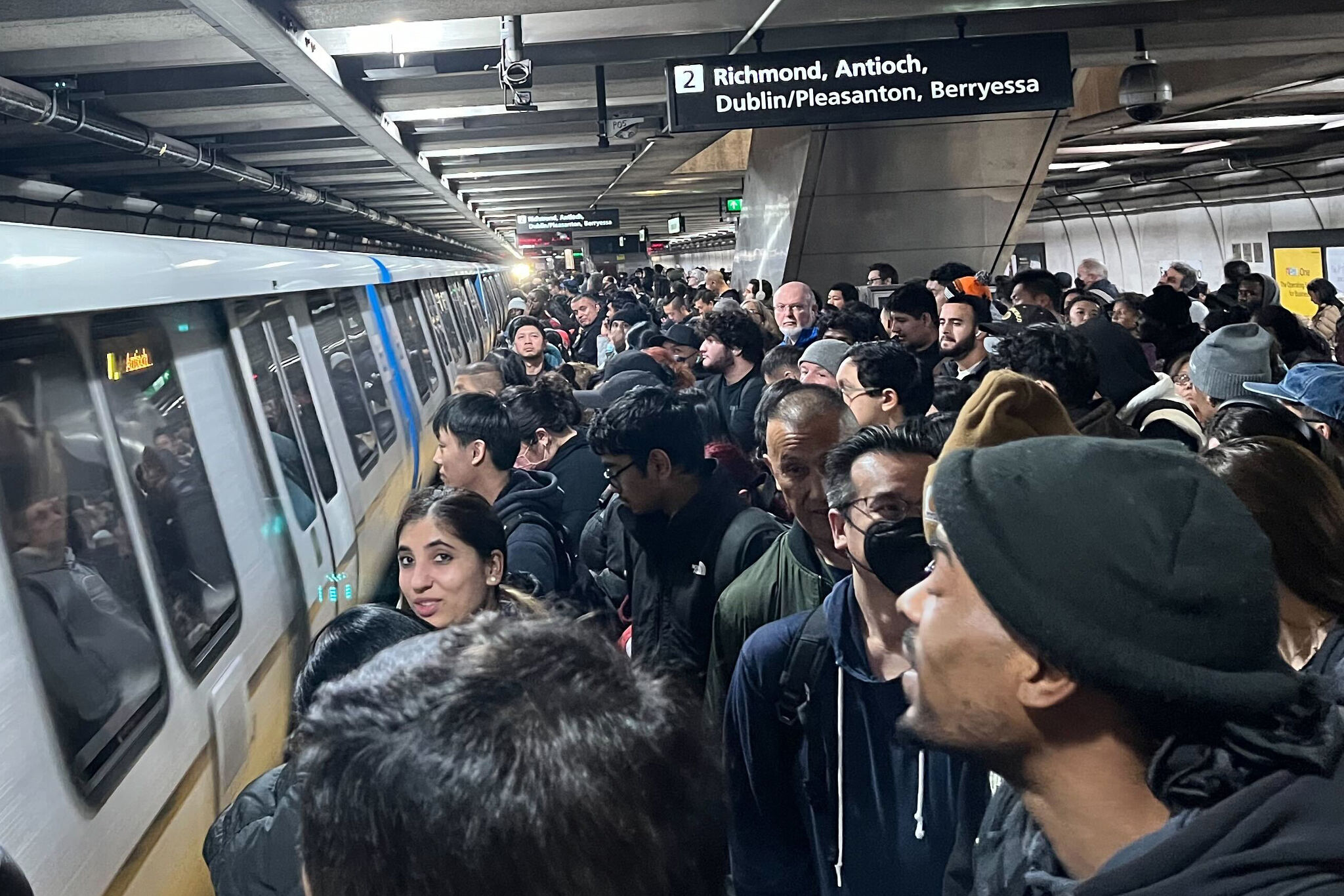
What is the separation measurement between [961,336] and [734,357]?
1.25 m

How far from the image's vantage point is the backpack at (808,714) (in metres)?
2.11

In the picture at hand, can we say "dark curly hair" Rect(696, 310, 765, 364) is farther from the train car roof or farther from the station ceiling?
the train car roof

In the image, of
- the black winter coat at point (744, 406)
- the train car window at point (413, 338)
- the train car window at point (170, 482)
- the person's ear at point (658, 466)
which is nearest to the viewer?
the train car window at point (170, 482)

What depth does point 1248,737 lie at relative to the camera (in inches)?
45.4

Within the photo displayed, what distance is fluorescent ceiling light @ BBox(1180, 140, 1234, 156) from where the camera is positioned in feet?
54.2

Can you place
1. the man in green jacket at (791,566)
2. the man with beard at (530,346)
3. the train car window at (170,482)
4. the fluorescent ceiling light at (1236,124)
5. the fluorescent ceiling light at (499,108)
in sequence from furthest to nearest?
the fluorescent ceiling light at (1236,124), the fluorescent ceiling light at (499,108), the man with beard at (530,346), the train car window at (170,482), the man in green jacket at (791,566)

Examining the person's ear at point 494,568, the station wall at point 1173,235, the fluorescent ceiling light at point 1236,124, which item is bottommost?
the station wall at point 1173,235

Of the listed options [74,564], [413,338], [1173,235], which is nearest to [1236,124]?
[1173,235]

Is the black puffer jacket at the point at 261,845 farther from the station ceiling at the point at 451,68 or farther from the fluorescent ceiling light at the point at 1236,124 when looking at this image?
the fluorescent ceiling light at the point at 1236,124

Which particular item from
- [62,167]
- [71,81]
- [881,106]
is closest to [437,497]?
[881,106]

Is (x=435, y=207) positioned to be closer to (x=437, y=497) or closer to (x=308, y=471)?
(x=308, y=471)

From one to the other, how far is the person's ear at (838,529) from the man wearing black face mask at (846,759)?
2 centimetres

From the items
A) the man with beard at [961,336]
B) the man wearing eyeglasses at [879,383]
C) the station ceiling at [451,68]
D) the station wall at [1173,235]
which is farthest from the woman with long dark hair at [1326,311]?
the station wall at [1173,235]

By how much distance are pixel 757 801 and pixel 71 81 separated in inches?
287
